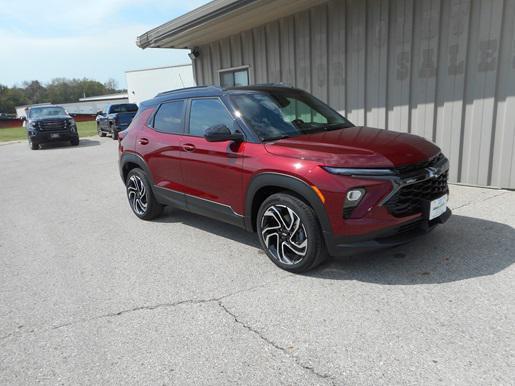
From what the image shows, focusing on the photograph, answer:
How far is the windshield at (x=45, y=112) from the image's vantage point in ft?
60.3

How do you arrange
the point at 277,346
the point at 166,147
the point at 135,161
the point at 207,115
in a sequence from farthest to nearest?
the point at 135,161 → the point at 166,147 → the point at 207,115 → the point at 277,346

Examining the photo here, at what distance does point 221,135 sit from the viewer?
4020 millimetres

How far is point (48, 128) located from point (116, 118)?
3120 millimetres

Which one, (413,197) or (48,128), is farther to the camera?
(48,128)

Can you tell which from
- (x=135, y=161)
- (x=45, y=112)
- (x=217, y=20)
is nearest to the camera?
(x=135, y=161)

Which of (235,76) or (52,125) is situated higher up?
(235,76)

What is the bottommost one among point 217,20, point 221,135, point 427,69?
point 221,135

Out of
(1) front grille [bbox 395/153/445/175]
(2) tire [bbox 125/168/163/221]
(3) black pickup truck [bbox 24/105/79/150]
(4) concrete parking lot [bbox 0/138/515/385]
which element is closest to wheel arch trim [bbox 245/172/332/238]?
(4) concrete parking lot [bbox 0/138/515/385]

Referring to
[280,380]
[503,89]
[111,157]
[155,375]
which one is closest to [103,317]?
[155,375]

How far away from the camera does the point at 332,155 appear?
344 cm

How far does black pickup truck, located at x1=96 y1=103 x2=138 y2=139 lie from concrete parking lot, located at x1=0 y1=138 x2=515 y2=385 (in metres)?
15.1

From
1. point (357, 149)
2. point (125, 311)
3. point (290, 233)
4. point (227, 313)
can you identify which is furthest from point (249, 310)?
point (357, 149)

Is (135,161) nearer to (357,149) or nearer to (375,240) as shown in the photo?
(357,149)

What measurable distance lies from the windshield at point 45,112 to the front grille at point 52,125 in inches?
34.3
